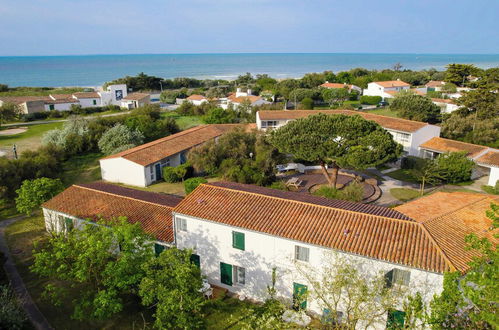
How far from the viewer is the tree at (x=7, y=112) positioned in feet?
205

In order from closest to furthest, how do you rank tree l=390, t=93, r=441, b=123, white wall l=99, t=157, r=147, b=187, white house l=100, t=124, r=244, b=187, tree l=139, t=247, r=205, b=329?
tree l=139, t=247, r=205, b=329 → white wall l=99, t=157, r=147, b=187 → white house l=100, t=124, r=244, b=187 → tree l=390, t=93, r=441, b=123

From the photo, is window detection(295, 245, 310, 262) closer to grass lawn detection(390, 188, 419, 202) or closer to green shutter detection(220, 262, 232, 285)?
green shutter detection(220, 262, 232, 285)

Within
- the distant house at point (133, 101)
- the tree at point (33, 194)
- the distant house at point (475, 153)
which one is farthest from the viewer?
the distant house at point (133, 101)

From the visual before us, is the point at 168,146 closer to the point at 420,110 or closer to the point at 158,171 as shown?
the point at 158,171

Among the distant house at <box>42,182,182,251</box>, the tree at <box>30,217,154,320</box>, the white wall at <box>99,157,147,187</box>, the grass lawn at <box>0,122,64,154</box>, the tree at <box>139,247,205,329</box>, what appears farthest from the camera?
the grass lawn at <box>0,122,64,154</box>

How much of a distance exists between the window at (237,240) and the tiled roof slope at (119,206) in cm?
378

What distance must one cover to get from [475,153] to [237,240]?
1184 inches

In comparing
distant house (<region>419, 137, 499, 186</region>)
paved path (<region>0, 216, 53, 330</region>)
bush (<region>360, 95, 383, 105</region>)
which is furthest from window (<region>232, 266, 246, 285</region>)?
bush (<region>360, 95, 383, 105</region>)

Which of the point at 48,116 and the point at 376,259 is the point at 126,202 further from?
the point at 48,116

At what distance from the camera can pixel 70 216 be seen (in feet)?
77.3

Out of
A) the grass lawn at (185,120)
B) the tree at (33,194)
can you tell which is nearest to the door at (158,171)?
the tree at (33,194)

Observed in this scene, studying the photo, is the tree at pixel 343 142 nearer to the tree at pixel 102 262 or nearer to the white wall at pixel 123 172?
the white wall at pixel 123 172

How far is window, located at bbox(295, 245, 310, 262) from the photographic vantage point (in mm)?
16797

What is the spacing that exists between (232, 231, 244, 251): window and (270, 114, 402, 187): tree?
14.2 m
